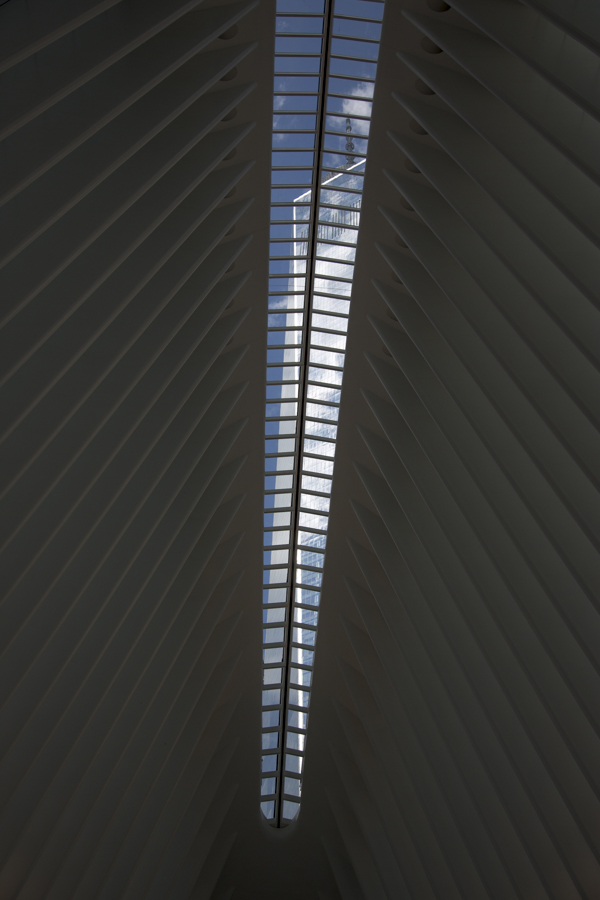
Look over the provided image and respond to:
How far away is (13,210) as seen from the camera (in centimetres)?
779

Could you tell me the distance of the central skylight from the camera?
35.2 feet

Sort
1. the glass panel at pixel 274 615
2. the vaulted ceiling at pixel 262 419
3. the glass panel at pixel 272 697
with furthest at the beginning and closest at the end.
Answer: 1. the glass panel at pixel 272 697
2. the glass panel at pixel 274 615
3. the vaulted ceiling at pixel 262 419

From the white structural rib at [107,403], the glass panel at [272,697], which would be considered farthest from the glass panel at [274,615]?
the white structural rib at [107,403]

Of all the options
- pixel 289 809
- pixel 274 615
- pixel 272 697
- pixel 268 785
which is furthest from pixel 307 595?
pixel 289 809

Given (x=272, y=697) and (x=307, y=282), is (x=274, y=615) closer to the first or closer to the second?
(x=272, y=697)

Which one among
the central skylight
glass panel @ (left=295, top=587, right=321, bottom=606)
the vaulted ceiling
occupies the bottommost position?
the vaulted ceiling

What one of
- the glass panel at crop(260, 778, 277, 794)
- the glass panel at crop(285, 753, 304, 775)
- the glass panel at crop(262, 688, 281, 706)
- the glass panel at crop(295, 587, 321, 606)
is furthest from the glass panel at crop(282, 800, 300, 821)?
the glass panel at crop(295, 587, 321, 606)

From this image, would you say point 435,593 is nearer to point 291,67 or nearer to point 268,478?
point 268,478

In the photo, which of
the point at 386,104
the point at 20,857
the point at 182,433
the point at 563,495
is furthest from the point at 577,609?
the point at 20,857

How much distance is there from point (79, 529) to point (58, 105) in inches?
216

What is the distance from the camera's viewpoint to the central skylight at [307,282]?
10.7 metres

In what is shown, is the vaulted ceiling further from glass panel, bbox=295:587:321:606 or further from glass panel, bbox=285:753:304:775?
glass panel, bbox=285:753:304:775

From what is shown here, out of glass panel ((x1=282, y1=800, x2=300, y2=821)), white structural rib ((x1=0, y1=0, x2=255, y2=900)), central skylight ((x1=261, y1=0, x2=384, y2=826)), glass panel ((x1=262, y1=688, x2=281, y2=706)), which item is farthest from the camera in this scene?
glass panel ((x1=282, y1=800, x2=300, y2=821))

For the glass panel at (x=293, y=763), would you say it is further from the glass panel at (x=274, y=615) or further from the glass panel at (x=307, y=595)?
the glass panel at (x=307, y=595)
